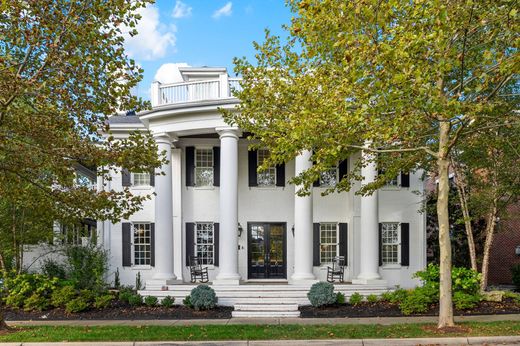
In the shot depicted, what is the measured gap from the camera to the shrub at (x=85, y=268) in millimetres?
14219

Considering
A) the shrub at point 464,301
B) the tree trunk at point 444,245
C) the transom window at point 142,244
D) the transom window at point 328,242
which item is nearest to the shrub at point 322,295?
the shrub at point 464,301

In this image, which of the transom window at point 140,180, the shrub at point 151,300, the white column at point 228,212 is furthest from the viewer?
the transom window at point 140,180

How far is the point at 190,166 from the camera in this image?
17422 mm

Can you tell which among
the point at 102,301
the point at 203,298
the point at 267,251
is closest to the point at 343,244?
the point at 267,251

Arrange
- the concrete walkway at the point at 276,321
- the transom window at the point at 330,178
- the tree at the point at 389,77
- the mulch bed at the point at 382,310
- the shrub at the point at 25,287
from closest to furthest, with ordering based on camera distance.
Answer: the tree at the point at 389,77, the concrete walkway at the point at 276,321, the mulch bed at the point at 382,310, the shrub at the point at 25,287, the transom window at the point at 330,178

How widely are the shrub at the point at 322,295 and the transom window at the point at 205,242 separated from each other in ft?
17.9

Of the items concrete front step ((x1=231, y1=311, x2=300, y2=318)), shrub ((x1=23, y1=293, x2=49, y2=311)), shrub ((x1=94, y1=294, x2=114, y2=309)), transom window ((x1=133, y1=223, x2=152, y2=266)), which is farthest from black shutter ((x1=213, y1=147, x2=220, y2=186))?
shrub ((x1=23, y1=293, x2=49, y2=311))

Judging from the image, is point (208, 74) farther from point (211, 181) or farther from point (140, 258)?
point (140, 258)

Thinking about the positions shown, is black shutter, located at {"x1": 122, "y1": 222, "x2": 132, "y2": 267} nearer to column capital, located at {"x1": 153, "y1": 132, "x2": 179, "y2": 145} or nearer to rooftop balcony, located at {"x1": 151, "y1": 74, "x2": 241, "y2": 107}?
column capital, located at {"x1": 153, "y1": 132, "x2": 179, "y2": 145}

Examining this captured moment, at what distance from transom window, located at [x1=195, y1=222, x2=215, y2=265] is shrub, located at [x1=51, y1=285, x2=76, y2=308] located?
5.11 m

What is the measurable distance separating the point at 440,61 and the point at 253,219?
1159 centimetres

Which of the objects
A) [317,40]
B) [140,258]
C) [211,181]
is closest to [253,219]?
[211,181]

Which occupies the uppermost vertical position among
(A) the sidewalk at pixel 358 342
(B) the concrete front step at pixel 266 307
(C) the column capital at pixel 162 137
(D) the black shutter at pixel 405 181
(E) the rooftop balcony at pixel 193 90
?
(E) the rooftop balcony at pixel 193 90

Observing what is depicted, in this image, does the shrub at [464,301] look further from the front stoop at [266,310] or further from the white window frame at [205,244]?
the white window frame at [205,244]
